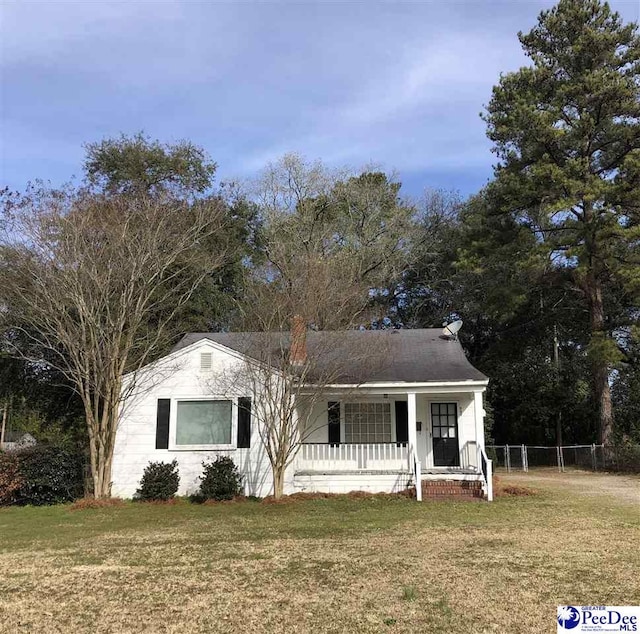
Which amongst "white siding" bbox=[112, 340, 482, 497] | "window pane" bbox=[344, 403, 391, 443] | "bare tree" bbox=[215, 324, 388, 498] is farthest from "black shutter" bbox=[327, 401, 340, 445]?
"bare tree" bbox=[215, 324, 388, 498]

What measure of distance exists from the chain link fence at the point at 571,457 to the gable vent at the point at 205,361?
36.5ft

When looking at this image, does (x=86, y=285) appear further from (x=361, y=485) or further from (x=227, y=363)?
(x=361, y=485)

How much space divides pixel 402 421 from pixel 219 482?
16.2 ft

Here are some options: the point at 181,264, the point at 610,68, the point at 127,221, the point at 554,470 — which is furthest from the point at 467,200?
the point at 127,221

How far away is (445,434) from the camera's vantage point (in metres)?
15.8

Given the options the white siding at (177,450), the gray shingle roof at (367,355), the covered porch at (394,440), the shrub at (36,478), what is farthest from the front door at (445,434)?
the shrub at (36,478)

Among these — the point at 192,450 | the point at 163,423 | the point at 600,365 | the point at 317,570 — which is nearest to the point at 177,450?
the point at 192,450

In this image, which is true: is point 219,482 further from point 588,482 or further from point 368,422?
point 588,482

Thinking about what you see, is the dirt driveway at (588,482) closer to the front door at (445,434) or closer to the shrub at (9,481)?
the front door at (445,434)

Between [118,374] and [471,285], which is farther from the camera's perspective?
[471,285]

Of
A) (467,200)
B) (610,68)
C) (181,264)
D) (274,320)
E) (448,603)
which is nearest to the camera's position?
(448,603)

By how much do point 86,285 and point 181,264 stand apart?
4755 mm

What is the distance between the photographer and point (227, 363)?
14.4 metres

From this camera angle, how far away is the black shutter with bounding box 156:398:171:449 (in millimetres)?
14156
